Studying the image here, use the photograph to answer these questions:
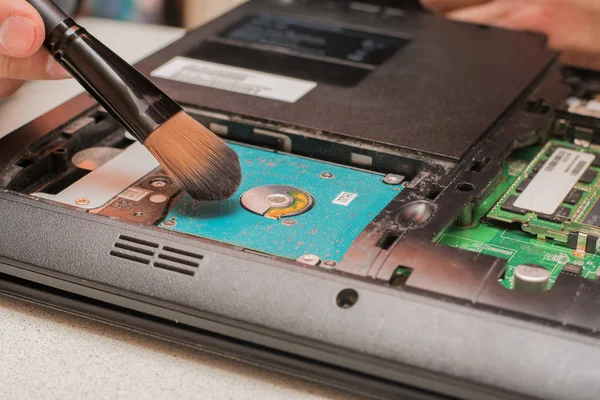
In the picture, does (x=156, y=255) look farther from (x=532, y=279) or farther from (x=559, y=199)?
(x=559, y=199)

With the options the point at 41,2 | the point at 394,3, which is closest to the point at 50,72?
the point at 41,2

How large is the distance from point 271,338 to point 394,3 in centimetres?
135

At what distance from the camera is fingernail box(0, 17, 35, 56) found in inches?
52.2

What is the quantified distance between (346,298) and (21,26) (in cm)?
65

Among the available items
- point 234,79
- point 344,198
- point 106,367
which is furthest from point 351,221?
point 234,79

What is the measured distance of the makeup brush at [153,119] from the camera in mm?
1285

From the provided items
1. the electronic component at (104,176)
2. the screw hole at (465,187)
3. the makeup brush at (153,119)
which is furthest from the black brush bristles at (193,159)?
the screw hole at (465,187)

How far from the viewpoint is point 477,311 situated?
103 centimetres

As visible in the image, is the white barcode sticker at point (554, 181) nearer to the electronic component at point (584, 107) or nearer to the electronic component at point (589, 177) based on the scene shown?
the electronic component at point (589, 177)

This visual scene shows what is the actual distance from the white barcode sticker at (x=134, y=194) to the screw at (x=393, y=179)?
0.37 m

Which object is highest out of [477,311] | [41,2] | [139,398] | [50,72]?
[41,2]

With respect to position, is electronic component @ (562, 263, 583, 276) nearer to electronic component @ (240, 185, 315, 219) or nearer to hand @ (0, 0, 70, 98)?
electronic component @ (240, 185, 315, 219)

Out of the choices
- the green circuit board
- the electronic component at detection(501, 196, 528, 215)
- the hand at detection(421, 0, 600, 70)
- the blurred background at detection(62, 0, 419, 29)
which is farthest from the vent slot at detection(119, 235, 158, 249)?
the blurred background at detection(62, 0, 419, 29)

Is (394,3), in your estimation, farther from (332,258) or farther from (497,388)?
(497,388)
